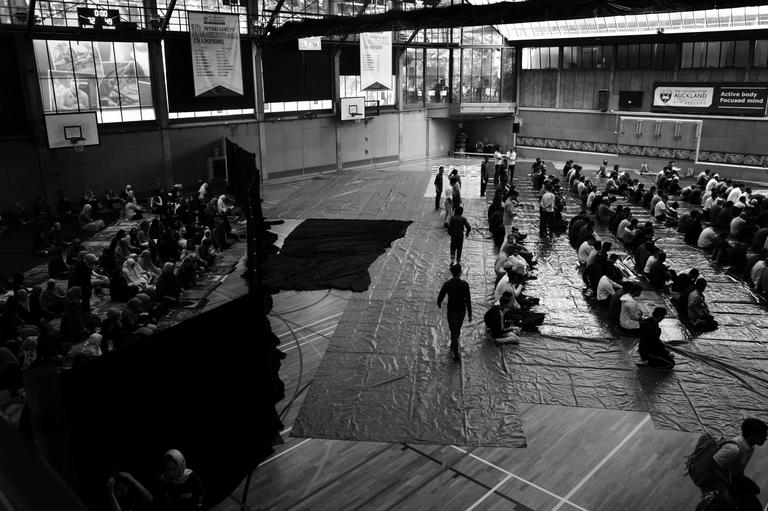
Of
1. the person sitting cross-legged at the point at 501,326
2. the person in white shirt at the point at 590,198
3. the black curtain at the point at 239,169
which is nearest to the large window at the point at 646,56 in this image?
the person in white shirt at the point at 590,198

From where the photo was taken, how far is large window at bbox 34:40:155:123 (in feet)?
75.0

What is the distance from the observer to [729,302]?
13.7m

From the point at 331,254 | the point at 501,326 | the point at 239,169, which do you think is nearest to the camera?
the point at 501,326

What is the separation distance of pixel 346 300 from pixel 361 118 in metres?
21.7

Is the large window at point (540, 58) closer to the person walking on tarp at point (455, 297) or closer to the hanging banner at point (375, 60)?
the hanging banner at point (375, 60)

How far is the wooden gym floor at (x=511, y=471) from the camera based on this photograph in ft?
24.6

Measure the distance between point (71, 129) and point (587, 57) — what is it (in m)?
27.4

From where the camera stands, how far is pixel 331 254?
17688mm

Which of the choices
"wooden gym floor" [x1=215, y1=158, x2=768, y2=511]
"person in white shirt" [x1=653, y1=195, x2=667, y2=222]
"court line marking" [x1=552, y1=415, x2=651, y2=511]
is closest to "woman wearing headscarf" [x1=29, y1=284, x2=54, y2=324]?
"wooden gym floor" [x1=215, y1=158, x2=768, y2=511]

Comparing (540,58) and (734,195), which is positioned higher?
(540,58)

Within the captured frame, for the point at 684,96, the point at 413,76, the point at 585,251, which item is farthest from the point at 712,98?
the point at 585,251

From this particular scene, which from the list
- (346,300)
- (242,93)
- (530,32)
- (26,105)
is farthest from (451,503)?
(530,32)

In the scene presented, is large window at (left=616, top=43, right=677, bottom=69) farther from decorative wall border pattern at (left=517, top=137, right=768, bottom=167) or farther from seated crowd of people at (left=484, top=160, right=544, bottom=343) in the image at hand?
seated crowd of people at (left=484, top=160, right=544, bottom=343)

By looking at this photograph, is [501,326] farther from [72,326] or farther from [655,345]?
[72,326]
